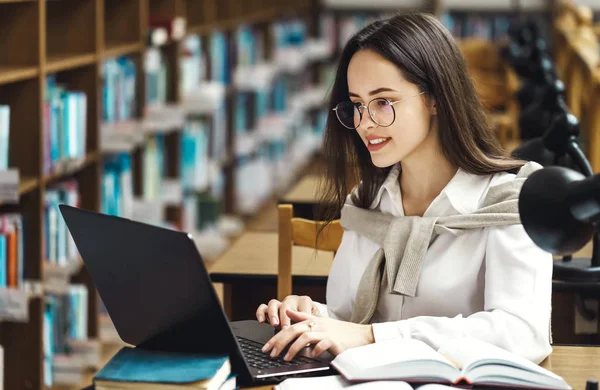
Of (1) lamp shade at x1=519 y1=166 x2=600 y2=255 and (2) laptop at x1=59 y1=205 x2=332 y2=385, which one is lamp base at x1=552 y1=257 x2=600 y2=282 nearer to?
(2) laptop at x1=59 y1=205 x2=332 y2=385

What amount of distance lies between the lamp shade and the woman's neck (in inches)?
26.4

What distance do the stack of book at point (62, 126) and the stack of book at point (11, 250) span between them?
0.95 ft

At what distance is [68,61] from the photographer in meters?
3.55

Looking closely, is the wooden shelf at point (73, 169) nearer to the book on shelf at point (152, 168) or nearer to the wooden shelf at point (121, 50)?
the wooden shelf at point (121, 50)

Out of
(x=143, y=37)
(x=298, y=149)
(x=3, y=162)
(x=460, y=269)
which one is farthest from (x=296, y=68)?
(x=460, y=269)

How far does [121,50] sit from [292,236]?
2192mm

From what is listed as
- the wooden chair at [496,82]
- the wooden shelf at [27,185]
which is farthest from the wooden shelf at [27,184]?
the wooden chair at [496,82]

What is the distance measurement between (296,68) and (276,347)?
254 inches

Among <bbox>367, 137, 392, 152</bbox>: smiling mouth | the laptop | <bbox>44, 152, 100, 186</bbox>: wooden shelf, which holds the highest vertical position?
<bbox>367, 137, 392, 152</bbox>: smiling mouth

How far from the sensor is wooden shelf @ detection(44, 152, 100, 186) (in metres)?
3.51

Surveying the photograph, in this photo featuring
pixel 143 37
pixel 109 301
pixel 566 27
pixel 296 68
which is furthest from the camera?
pixel 296 68

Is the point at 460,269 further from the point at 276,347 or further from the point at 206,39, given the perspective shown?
the point at 206,39

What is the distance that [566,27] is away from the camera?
652 cm

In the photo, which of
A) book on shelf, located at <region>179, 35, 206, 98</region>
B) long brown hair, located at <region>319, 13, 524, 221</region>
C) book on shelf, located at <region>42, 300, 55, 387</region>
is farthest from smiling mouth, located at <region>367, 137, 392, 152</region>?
book on shelf, located at <region>179, 35, 206, 98</region>
